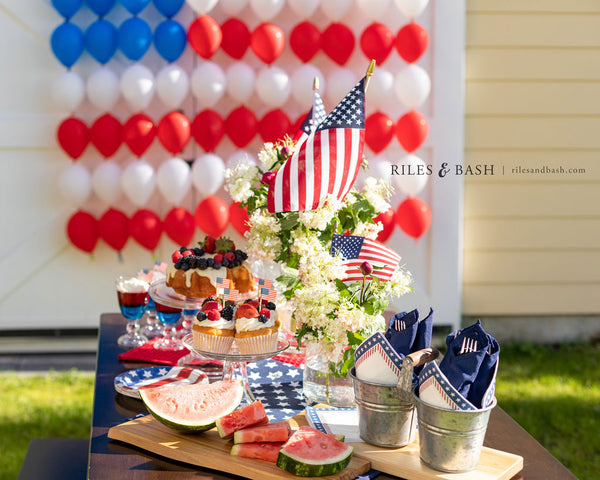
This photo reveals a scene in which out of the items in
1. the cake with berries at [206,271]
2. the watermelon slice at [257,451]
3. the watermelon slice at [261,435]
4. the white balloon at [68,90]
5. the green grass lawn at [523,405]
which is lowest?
the green grass lawn at [523,405]

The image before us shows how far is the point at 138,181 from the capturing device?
4.22 meters

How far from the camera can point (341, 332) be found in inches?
62.8

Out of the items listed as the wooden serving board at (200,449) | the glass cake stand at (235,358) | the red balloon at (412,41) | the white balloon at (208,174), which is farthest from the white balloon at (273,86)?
the wooden serving board at (200,449)

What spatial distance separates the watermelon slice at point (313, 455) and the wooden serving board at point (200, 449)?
0.02 meters

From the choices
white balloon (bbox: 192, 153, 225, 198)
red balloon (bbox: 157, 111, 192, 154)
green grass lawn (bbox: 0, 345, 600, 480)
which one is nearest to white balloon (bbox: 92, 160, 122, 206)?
red balloon (bbox: 157, 111, 192, 154)

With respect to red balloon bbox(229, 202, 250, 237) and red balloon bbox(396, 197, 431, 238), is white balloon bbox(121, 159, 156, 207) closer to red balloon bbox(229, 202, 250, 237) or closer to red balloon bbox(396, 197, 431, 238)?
red balloon bbox(229, 202, 250, 237)

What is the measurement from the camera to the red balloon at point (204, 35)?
4160mm

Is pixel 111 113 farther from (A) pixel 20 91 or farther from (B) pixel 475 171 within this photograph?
(B) pixel 475 171

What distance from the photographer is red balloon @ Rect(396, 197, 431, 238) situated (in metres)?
4.36

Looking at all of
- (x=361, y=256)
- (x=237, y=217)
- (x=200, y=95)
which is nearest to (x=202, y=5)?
(x=200, y=95)

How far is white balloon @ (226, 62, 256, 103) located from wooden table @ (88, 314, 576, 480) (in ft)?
9.03

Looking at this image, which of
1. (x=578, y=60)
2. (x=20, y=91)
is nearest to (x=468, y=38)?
(x=578, y=60)

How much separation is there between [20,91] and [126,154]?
0.76 meters

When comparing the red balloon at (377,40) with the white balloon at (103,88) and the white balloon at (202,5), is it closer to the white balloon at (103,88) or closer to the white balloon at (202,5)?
the white balloon at (202,5)
